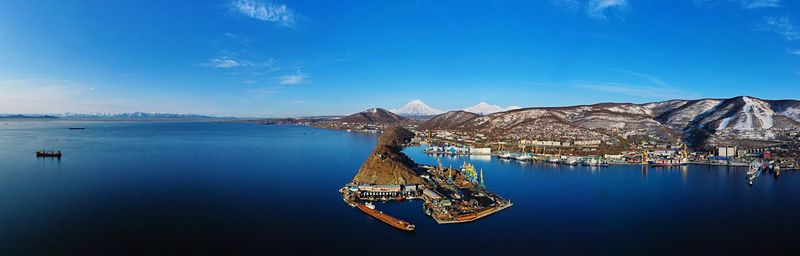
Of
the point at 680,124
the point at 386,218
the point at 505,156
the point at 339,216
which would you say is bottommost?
the point at 339,216

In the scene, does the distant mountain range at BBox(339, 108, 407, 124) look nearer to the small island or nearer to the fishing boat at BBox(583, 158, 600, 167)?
the fishing boat at BBox(583, 158, 600, 167)

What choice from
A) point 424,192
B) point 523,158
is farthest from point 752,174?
point 424,192

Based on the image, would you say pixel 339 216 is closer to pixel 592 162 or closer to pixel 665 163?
pixel 592 162

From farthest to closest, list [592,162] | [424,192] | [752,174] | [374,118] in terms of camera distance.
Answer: [374,118] → [592,162] → [752,174] → [424,192]

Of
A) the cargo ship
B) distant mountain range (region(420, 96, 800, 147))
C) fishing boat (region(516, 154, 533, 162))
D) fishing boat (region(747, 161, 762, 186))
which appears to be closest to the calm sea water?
the cargo ship

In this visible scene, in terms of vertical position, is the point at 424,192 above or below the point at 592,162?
below

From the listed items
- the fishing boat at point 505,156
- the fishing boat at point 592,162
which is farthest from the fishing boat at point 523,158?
the fishing boat at point 592,162
